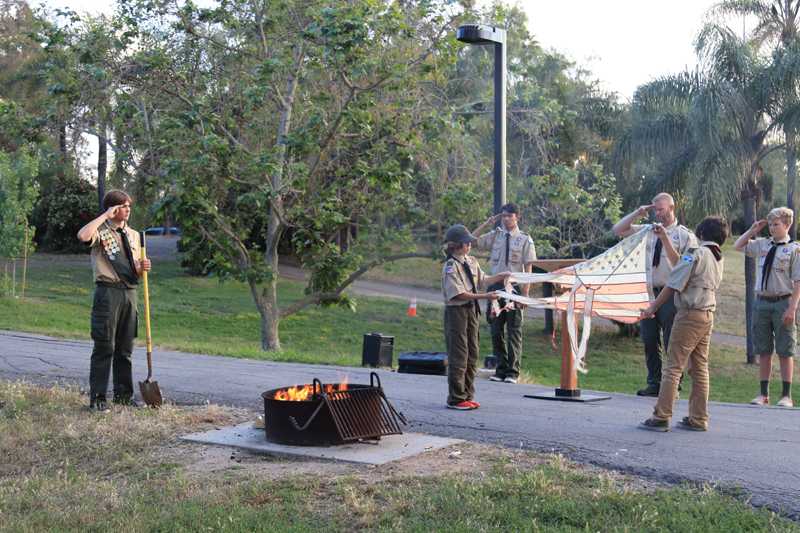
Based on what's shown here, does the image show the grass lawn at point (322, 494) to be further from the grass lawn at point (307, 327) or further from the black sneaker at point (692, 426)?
the grass lawn at point (307, 327)

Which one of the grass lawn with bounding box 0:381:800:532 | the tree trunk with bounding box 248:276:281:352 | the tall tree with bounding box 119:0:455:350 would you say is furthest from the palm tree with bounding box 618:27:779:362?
the grass lawn with bounding box 0:381:800:532

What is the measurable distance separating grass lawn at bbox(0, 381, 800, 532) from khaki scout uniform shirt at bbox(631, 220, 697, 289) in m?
3.66

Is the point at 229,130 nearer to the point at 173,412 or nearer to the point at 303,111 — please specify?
the point at 303,111

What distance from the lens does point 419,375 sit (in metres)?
13.4

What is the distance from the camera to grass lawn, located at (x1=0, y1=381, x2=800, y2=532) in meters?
5.84

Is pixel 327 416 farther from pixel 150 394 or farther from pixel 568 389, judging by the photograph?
pixel 568 389

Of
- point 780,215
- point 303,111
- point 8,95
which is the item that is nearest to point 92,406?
point 780,215

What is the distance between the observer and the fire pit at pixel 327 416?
25.5 feet

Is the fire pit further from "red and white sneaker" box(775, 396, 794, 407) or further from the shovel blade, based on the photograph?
"red and white sneaker" box(775, 396, 794, 407)

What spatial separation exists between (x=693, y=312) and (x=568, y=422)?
1559mm

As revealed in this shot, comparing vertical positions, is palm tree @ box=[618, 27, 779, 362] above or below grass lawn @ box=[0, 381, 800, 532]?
above

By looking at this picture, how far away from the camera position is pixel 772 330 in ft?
36.7

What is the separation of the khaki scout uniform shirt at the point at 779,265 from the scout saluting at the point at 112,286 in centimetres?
661

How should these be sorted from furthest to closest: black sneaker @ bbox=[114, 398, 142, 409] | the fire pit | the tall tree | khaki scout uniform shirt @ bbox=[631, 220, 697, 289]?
the tall tree < khaki scout uniform shirt @ bbox=[631, 220, 697, 289] < black sneaker @ bbox=[114, 398, 142, 409] < the fire pit
